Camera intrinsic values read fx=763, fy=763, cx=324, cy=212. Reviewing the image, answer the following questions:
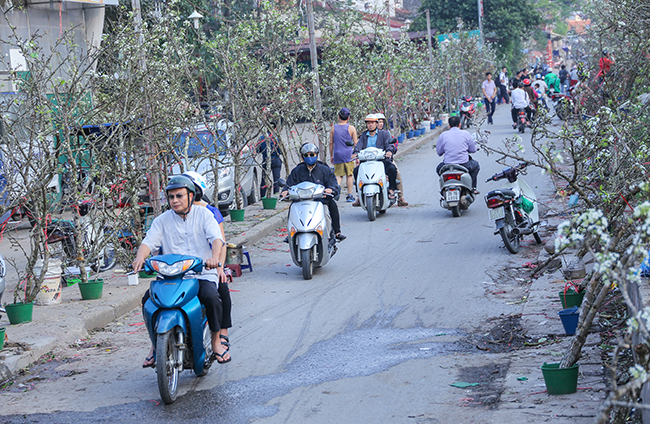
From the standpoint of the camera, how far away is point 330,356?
658 cm

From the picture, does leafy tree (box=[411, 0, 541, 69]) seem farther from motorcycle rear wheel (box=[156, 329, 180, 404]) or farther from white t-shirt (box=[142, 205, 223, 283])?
motorcycle rear wheel (box=[156, 329, 180, 404])

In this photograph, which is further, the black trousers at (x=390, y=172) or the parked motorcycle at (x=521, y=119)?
the parked motorcycle at (x=521, y=119)

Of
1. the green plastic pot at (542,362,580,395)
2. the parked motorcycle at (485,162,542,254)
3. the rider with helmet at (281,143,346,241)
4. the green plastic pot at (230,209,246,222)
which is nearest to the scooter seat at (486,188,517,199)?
the parked motorcycle at (485,162,542,254)

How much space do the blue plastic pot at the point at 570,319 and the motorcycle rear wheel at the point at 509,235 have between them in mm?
3839

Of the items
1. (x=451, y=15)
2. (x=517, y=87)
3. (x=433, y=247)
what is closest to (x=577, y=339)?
(x=433, y=247)

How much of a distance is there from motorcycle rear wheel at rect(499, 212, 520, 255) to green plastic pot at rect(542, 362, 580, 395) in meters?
5.32

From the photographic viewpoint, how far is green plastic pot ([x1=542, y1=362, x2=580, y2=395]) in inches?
201

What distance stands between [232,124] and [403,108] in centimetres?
1479

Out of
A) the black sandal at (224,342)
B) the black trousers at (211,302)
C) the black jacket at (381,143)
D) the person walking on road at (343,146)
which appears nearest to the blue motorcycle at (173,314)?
the black trousers at (211,302)

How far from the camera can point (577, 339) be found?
498 cm

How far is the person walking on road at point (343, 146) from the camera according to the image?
15.5 m

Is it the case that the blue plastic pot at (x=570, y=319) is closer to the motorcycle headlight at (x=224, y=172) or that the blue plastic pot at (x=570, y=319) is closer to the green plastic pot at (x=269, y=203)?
the green plastic pot at (x=269, y=203)

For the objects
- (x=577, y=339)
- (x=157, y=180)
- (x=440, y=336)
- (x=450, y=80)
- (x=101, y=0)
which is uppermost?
(x=101, y=0)

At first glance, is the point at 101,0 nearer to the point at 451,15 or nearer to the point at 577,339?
the point at 577,339
